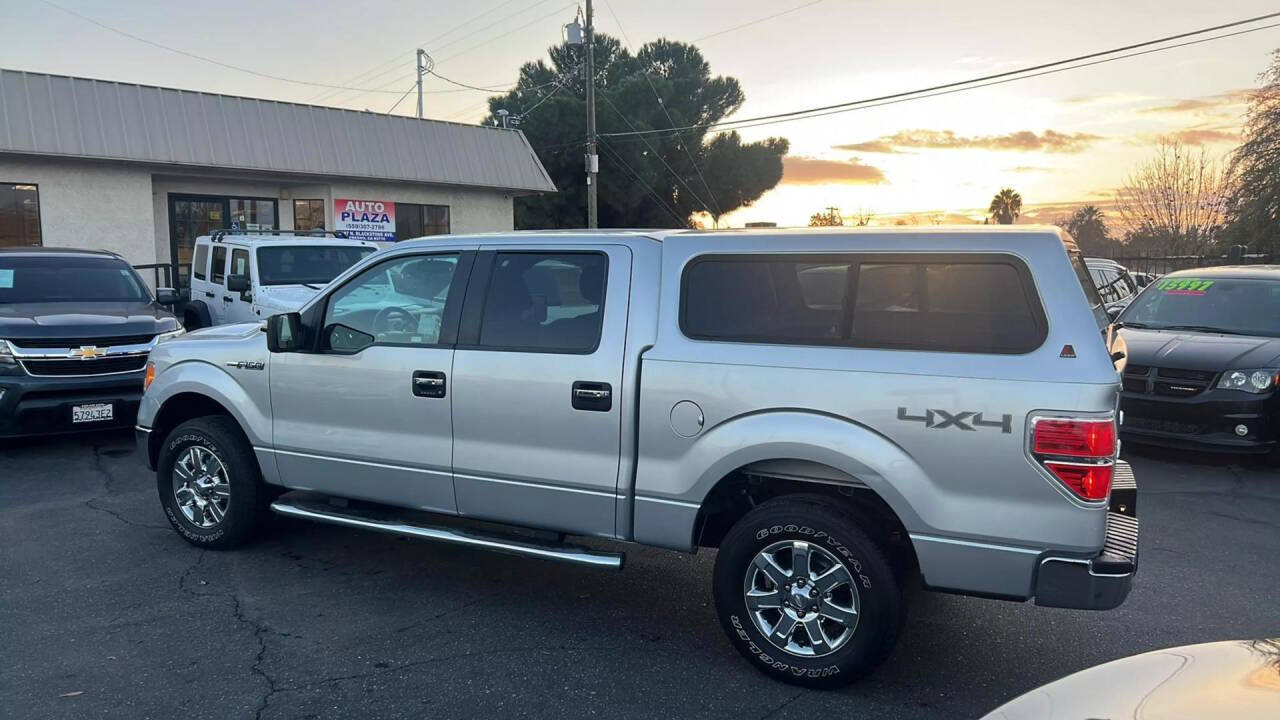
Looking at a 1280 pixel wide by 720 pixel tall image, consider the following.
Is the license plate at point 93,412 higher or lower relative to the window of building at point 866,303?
lower

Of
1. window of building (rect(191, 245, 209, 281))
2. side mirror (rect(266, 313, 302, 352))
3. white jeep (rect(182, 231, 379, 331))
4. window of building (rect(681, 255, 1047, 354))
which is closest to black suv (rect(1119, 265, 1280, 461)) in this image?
window of building (rect(681, 255, 1047, 354))

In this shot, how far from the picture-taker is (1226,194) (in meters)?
36.1

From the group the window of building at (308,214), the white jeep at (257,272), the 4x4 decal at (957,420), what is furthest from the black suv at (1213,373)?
the window of building at (308,214)

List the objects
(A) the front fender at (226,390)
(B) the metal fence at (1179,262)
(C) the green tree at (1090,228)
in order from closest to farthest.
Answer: (A) the front fender at (226,390) → (B) the metal fence at (1179,262) → (C) the green tree at (1090,228)

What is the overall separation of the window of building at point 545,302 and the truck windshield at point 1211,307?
718cm

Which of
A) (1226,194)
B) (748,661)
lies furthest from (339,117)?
(1226,194)

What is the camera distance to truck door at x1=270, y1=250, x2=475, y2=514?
4836 millimetres

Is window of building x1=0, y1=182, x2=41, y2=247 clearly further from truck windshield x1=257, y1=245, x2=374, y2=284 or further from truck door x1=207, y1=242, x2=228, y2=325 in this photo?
truck windshield x1=257, y1=245, x2=374, y2=284

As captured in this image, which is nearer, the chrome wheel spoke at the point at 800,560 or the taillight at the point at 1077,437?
the taillight at the point at 1077,437

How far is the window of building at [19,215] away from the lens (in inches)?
669

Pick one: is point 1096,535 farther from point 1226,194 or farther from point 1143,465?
point 1226,194

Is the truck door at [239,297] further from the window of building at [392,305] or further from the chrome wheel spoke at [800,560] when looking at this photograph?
the chrome wheel spoke at [800,560]

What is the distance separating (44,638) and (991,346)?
15.0 feet

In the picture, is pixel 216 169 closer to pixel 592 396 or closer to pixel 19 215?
pixel 19 215
